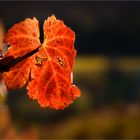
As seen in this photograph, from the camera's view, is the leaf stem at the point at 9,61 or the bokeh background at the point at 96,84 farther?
the bokeh background at the point at 96,84

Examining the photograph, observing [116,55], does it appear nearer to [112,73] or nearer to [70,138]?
[112,73]

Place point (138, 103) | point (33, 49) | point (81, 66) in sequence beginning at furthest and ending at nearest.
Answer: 1. point (81, 66)
2. point (138, 103)
3. point (33, 49)

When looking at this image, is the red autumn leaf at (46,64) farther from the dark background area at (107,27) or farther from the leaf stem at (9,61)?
the dark background area at (107,27)

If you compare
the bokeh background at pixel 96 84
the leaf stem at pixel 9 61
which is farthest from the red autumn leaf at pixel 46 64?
the bokeh background at pixel 96 84

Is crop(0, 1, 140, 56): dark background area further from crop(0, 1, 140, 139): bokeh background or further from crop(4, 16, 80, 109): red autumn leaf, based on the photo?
crop(4, 16, 80, 109): red autumn leaf

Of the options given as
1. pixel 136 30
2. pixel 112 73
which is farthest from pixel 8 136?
pixel 136 30

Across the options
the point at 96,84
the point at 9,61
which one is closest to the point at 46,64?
the point at 9,61
